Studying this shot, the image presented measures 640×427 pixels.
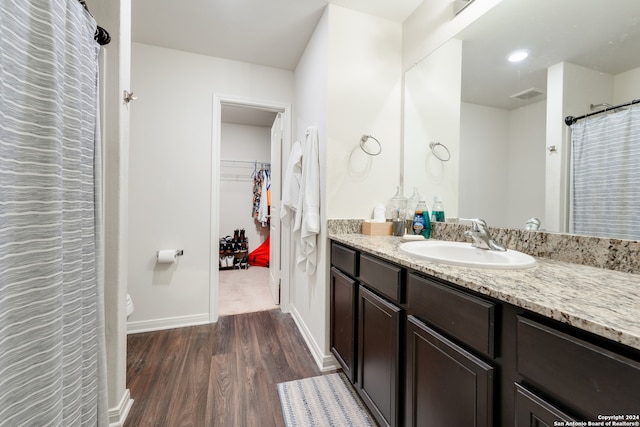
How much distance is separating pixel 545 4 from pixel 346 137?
110cm

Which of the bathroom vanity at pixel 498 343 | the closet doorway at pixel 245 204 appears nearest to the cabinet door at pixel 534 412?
the bathroom vanity at pixel 498 343

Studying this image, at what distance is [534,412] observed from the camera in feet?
1.89

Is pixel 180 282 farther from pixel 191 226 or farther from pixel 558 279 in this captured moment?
pixel 558 279

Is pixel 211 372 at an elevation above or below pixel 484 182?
below

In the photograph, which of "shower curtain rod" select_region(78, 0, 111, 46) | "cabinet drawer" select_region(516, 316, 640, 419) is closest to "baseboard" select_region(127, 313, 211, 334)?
"shower curtain rod" select_region(78, 0, 111, 46)

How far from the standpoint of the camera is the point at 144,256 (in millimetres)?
2289

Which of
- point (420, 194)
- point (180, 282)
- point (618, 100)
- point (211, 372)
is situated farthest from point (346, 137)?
point (180, 282)

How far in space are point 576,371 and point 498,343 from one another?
0.56 feet

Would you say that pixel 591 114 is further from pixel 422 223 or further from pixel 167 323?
pixel 167 323

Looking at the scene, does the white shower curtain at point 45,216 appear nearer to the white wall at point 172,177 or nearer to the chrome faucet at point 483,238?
the white wall at point 172,177

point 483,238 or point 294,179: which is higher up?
point 294,179

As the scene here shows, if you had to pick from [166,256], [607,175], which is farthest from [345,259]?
[166,256]

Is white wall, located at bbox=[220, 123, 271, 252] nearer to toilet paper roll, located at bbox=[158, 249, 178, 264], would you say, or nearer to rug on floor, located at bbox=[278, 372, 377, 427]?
toilet paper roll, located at bbox=[158, 249, 178, 264]

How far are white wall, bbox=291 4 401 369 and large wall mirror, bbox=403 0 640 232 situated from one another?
0.55 ft
